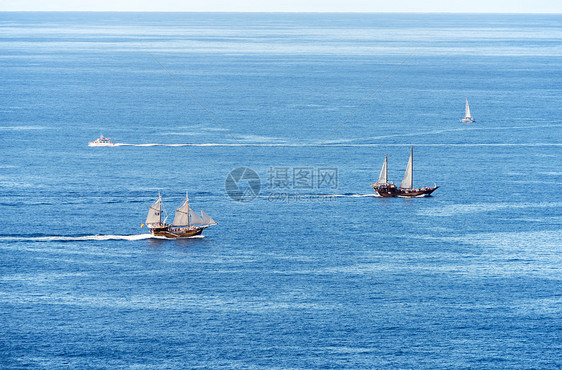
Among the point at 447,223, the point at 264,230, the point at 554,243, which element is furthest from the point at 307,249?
the point at 554,243

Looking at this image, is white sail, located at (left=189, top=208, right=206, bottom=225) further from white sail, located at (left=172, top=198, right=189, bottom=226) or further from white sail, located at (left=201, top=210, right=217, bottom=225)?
white sail, located at (left=172, top=198, right=189, bottom=226)

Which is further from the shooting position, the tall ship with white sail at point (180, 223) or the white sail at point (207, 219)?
the white sail at point (207, 219)

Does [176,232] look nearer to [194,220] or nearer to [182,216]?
[182,216]

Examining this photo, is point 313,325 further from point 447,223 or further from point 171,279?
point 447,223

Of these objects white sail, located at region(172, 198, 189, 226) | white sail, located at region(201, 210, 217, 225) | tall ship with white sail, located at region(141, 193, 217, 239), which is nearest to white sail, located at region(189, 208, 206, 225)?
tall ship with white sail, located at region(141, 193, 217, 239)

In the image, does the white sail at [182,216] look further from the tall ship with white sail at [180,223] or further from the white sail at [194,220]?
the white sail at [194,220]

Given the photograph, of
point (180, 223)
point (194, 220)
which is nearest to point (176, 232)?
point (180, 223)

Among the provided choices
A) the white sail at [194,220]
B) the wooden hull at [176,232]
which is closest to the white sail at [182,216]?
the white sail at [194,220]

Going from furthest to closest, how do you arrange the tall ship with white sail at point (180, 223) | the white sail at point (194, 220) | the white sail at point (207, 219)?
the white sail at point (207, 219) < the white sail at point (194, 220) < the tall ship with white sail at point (180, 223)
